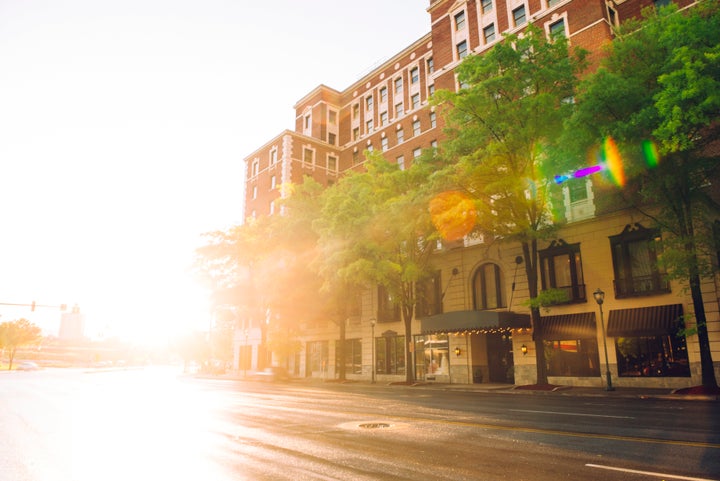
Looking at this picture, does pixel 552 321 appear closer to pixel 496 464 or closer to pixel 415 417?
pixel 415 417

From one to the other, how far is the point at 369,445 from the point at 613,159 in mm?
16630

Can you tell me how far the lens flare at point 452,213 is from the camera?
74.2 feet

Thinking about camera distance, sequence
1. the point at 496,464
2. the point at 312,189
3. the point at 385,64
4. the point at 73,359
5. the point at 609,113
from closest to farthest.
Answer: the point at 496,464
the point at 609,113
the point at 312,189
the point at 385,64
the point at 73,359

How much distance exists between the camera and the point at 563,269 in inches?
1036

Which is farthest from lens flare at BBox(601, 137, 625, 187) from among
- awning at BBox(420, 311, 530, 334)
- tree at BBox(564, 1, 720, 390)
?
awning at BBox(420, 311, 530, 334)

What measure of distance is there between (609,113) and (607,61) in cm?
348

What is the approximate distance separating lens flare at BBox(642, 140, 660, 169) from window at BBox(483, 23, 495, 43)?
62.4ft

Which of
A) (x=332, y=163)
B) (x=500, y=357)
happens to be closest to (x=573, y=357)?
(x=500, y=357)

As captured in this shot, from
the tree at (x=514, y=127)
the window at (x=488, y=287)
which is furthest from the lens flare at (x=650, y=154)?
the window at (x=488, y=287)

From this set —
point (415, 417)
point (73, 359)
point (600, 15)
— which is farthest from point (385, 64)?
point (73, 359)

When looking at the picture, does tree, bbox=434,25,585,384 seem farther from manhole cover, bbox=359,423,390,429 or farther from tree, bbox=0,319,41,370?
tree, bbox=0,319,41,370

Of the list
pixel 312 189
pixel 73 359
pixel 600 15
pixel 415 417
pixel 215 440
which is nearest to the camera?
pixel 215 440

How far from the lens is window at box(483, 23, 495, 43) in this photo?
33781 millimetres

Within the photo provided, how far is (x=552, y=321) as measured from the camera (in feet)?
84.3
